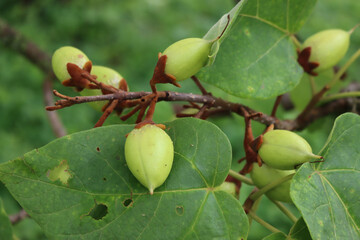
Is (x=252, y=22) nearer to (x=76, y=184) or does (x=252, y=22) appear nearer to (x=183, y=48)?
(x=183, y=48)

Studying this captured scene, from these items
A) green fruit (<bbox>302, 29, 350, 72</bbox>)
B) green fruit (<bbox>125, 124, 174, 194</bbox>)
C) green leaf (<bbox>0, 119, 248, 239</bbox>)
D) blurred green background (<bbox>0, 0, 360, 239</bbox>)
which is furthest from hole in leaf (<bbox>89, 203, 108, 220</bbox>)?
blurred green background (<bbox>0, 0, 360, 239</bbox>)

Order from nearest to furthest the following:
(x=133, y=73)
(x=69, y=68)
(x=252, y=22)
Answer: (x=69, y=68), (x=252, y=22), (x=133, y=73)

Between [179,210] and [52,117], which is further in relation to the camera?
[52,117]

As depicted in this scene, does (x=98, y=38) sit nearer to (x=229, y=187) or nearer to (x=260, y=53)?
(x=260, y=53)

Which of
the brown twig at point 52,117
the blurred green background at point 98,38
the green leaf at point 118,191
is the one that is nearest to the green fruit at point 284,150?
the green leaf at point 118,191

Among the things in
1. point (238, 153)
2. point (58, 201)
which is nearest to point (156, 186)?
point (58, 201)

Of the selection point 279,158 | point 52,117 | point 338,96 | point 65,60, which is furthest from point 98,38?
point 279,158

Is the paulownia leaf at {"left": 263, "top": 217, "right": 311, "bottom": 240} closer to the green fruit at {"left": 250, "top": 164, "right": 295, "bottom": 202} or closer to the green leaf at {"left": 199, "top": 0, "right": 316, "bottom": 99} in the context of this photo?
the green fruit at {"left": 250, "top": 164, "right": 295, "bottom": 202}
